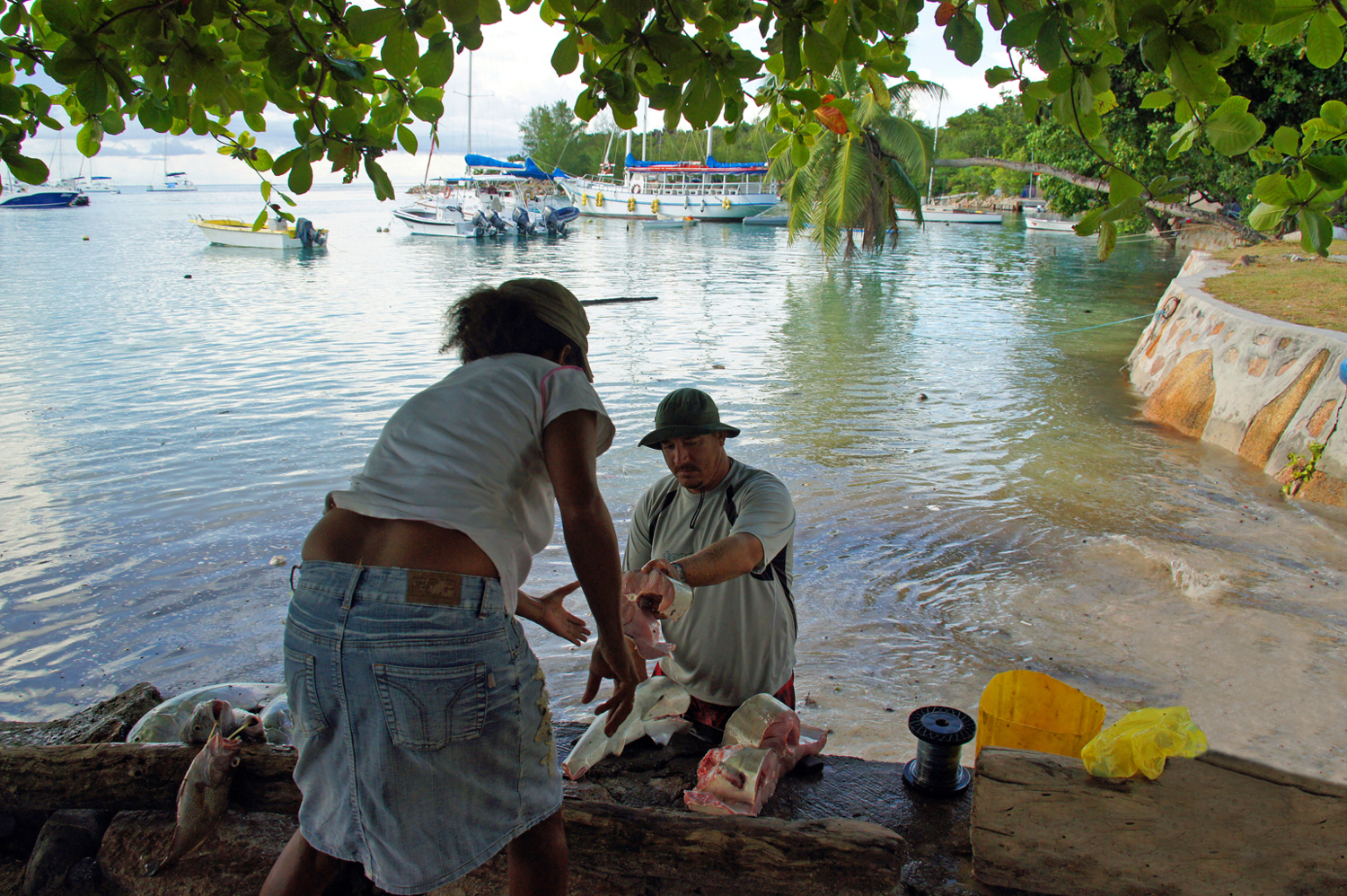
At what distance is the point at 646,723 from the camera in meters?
3.13

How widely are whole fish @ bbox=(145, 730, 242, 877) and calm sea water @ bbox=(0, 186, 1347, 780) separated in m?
1.91

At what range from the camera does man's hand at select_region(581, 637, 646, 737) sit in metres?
2.05

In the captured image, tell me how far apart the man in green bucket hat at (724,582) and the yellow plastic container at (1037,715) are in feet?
2.47

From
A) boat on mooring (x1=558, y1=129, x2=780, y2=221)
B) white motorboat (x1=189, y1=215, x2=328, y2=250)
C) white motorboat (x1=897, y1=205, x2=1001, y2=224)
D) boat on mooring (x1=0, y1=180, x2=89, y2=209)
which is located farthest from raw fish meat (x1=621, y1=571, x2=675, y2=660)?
boat on mooring (x1=0, y1=180, x2=89, y2=209)

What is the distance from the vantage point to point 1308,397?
7305 millimetres

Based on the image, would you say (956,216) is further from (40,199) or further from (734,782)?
(40,199)

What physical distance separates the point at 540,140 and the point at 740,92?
9459cm

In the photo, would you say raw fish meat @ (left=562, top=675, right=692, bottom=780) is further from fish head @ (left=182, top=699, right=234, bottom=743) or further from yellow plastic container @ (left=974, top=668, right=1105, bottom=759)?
fish head @ (left=182, top=699, right=234, bottom=743)

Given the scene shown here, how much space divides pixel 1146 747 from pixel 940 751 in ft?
2.44

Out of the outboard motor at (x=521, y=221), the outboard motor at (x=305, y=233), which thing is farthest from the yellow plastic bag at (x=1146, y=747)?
the outboard motor at (x=521, y=221)

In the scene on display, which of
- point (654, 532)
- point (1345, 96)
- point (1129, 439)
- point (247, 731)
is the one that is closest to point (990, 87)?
point (654, 532)

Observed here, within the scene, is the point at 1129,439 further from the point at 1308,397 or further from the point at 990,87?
the point at 990,87

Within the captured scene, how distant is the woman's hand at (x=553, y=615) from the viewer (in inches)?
98.3

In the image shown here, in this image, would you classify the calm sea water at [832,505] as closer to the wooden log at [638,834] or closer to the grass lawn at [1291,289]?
the wooden log at [638,834]
